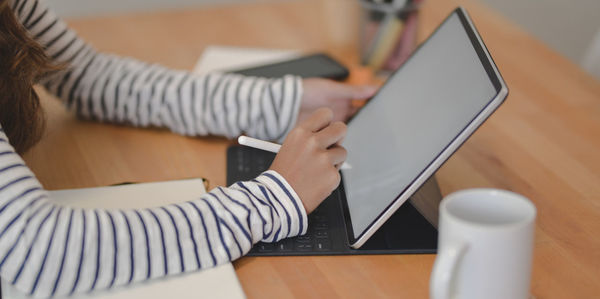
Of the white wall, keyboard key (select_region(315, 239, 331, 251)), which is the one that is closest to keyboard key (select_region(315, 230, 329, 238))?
keyboard key (select_region(315, 239, 331, 251))

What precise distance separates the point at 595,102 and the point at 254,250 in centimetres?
61

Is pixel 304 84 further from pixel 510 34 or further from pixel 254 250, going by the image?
pixel 510 34

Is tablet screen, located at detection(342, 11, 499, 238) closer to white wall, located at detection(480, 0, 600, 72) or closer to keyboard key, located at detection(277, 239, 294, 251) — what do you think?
keyboard key, located at detection(277, 239, 294, 251)

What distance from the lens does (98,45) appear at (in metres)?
1.22

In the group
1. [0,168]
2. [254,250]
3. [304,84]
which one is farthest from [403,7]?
[0,168]

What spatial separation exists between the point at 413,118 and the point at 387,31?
0.39m

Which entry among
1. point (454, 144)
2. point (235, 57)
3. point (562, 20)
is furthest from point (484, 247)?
point (562, 20)

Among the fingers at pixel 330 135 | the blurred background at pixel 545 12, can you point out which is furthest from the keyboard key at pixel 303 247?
the blurred background at pixel 545 12

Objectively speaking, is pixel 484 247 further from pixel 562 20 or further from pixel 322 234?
pixel 562 20

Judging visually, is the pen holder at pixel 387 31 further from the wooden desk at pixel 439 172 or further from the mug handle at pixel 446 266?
the mug handle at pixel 446 266

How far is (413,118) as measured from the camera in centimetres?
73

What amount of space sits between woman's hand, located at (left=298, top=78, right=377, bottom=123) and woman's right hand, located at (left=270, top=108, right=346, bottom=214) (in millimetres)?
209

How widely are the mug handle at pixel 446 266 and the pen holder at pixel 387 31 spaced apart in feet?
2.03

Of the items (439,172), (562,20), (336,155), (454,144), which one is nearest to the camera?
(454,144)
